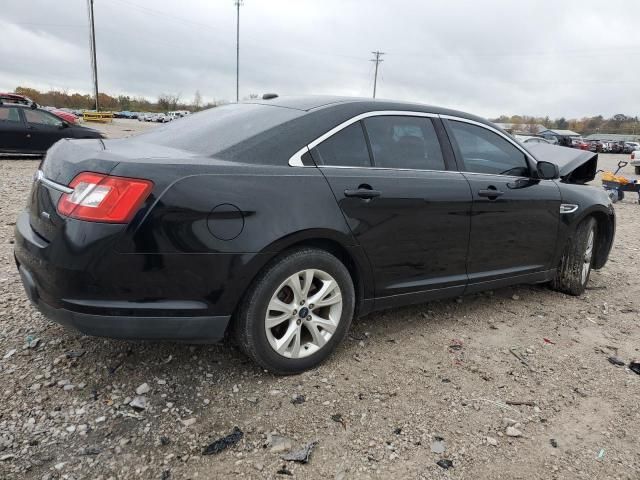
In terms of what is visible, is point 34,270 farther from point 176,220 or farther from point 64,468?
point 64,468

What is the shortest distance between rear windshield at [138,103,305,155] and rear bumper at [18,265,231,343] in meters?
0.89

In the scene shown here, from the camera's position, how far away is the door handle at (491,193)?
361 centimetres

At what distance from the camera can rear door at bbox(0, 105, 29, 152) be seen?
12594 millimetres

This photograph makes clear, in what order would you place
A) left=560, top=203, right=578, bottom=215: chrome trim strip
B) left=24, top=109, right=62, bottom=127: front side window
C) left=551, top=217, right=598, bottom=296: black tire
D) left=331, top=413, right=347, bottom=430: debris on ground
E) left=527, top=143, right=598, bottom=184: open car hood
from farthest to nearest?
left=24, top=109, right=62, bottom=127: front side window < left=527, top=143, right=598, bottom=184: open car hood < left=551, top=217, right=598, bottom=296: black tire < left=560, top=203, right=578, bottom=215: chrome trim strip < left=331, top=413, right=347, bottom=430: debris on ground

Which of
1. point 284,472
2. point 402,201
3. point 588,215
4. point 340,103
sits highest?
point 340,103

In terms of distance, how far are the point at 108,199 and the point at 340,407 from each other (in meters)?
1.53

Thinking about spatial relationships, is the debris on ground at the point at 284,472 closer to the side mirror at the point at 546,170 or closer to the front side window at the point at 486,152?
the front side window at the point at 486,152

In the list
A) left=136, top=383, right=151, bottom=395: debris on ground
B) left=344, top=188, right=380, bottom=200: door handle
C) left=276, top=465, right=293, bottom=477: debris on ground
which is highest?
left=344, top=188, right=380, bottom=200: door handle

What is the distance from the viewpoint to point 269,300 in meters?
2.67

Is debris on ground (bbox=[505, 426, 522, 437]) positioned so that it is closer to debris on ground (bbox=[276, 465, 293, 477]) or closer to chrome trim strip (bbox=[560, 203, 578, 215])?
debris on ground (bbox=[276, 465, 293, 477])

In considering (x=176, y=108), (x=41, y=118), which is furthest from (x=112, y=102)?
(x=41, y=118)

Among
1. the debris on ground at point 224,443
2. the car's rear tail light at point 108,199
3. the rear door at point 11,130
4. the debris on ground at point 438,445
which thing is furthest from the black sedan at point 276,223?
the rear door at point 11,130

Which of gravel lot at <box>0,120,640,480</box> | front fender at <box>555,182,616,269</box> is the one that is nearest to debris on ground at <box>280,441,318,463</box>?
gravel lot at <box>0,120,640,480</box>

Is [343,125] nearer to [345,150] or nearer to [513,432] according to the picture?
[345,150]
